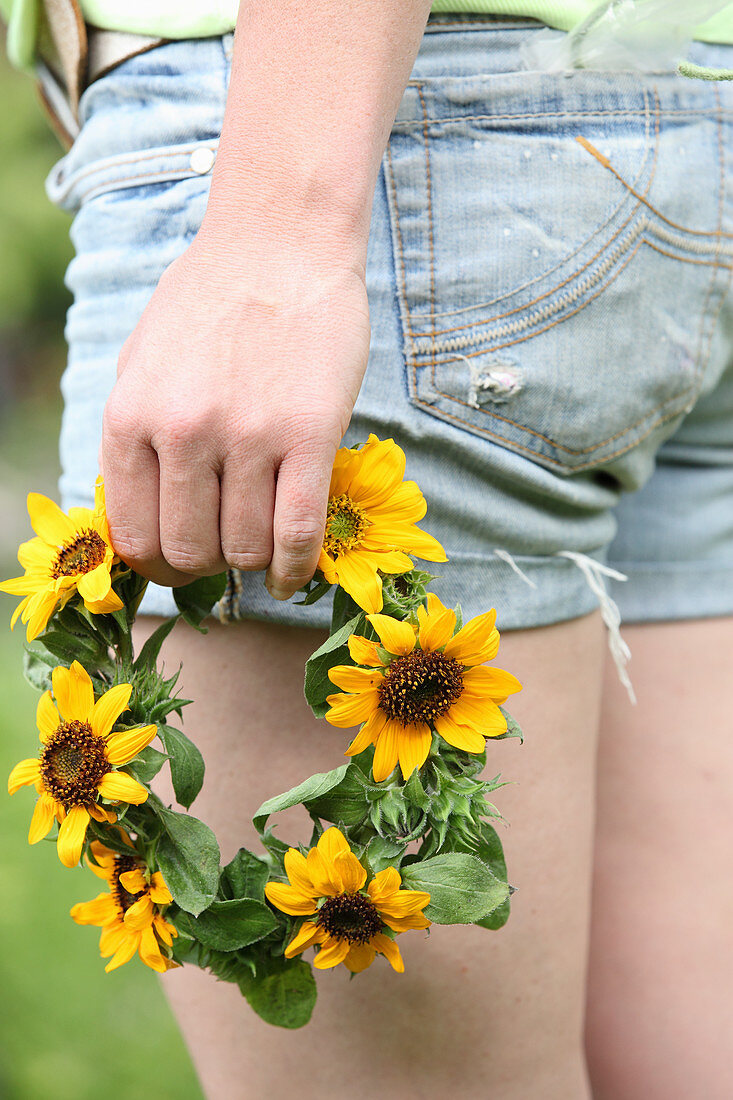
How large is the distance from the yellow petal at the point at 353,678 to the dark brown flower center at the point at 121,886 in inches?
9.0

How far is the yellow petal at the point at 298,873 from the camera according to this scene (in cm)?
68

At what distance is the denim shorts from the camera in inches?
29.3

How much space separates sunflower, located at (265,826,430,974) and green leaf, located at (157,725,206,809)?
0.09 m

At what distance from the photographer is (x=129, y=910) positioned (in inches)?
28.1

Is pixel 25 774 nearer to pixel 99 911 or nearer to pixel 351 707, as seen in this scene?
pixel 99 911

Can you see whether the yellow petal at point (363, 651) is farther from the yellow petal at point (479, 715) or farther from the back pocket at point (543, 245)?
the back pocket at point (543, 245)

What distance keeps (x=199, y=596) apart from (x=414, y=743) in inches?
7.8

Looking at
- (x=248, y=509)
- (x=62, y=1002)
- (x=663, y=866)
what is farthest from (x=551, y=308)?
(x=62, y=1002)

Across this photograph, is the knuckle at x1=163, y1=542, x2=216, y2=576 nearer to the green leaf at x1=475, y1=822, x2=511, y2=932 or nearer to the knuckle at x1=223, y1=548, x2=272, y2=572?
the knuckle at x1=223, y1=548, x2=272, y2=572

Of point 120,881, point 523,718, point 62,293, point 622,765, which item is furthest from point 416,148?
point 62,293

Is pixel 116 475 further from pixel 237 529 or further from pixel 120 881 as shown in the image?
pixel 120 881

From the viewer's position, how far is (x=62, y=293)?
5406 millimetres

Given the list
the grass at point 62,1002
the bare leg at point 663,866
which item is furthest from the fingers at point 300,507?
the grass at point 62,1002

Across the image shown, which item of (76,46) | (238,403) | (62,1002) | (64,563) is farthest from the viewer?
(62,1002)
